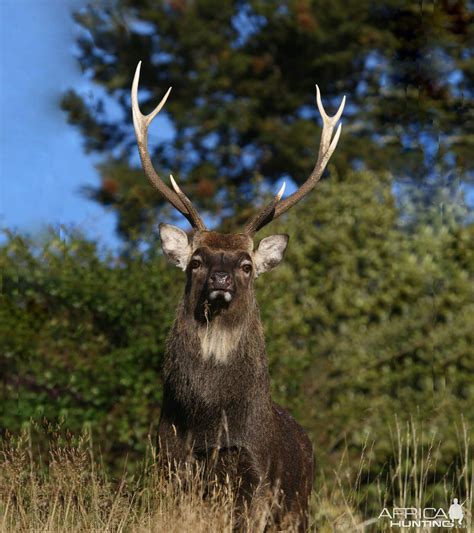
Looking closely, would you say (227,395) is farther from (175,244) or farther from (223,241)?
(175,244)

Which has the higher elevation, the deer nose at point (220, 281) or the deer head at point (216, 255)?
the deer head at point (216, 255)

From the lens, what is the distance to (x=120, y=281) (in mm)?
9102

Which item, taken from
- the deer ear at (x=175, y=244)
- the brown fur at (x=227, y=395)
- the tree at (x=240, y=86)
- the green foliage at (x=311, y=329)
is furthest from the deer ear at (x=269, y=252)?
the tree at (x=240, y=86)

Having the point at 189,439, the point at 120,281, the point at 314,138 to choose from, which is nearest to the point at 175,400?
the point at 189,439

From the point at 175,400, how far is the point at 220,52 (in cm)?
1301

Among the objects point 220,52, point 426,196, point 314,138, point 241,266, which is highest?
point 220,52

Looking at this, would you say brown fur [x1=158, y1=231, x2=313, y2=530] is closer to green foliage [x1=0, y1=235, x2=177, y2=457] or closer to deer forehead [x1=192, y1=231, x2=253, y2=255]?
deer forehead [x1=192, y1=231, x2=253, y2=255]

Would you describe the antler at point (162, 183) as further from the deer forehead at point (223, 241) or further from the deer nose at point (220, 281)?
the deer nose at point (220, 281)

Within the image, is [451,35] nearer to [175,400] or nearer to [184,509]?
[175,400]

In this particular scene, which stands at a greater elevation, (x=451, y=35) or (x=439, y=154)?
(x=451, y=35)

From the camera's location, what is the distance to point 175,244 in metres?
6.89

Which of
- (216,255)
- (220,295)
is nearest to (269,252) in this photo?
(216,255)

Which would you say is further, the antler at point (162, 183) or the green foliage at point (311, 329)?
the green foliage at point (311, 329)

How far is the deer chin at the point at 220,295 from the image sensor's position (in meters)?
6.06
